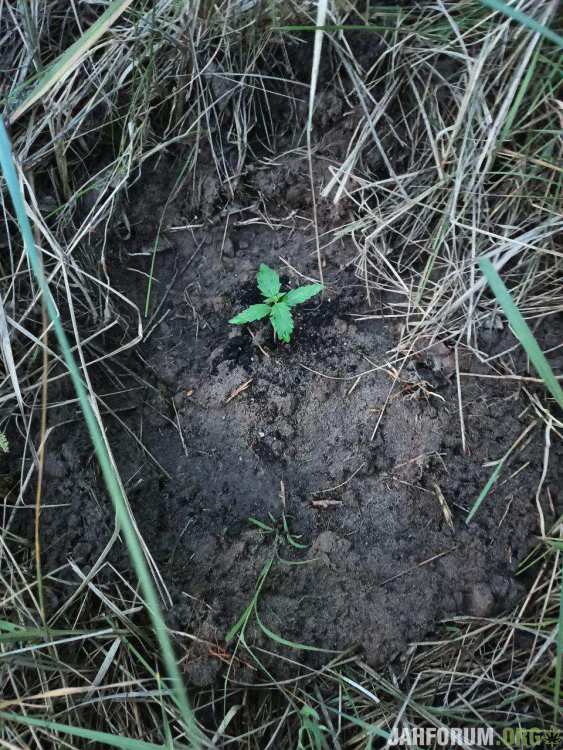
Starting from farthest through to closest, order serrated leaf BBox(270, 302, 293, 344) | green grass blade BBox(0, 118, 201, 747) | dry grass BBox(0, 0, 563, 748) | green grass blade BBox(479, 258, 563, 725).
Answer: serrated leaf BBox(270, 302, 293, 344), dry grass BBox(0, 0, 563, 748), green grass blade BBox(479, 258, 563, 725), green grass blade BBox(0, 118, 201, 747)

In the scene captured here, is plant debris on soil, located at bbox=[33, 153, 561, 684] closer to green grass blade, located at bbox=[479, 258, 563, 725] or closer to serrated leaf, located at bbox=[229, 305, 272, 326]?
serrated leaf, located at bbox=[229, 305, 272, 326]

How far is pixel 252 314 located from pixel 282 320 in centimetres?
10

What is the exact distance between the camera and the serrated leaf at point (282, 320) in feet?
5.58

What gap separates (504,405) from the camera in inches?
66.2

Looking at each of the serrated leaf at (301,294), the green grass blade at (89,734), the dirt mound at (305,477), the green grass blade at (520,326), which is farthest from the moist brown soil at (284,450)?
the green grass blade at (520,326)

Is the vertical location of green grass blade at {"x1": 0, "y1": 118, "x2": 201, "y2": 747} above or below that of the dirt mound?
above

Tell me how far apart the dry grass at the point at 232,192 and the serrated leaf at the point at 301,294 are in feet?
0.65

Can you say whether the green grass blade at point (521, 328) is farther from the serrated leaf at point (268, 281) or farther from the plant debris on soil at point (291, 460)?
the serrated leaf at point (268, 281)

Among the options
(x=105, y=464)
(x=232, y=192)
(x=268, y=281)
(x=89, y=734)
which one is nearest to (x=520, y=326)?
(x=268, y=281)

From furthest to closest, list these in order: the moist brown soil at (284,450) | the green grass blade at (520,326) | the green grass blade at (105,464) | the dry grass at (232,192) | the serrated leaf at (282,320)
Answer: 1. the serrated leaf at (282,320)
2. the moist brown soil at (284,450)
3. the dry grass at (232,192)
4. the green grass blade at (520,326)
5. the green grass blade at (105,464)

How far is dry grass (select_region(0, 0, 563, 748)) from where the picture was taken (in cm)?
144

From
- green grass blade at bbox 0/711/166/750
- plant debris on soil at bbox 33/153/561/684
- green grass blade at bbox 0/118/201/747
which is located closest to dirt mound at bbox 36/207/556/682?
plant debris on soil at bbox 33/153/561/684

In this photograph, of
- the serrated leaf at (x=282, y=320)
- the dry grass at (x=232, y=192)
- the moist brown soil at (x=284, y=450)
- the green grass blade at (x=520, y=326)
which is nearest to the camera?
the green grass blade at (x=520, y=326)

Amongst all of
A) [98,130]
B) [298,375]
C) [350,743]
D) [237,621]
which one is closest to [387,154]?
[298,375]
